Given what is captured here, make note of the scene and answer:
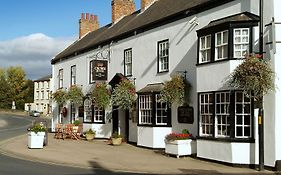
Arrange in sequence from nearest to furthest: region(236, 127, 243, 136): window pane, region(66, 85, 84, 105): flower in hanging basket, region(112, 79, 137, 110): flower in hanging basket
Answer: region(236, 127, 243, 136): window pane < region(112, 79, 137, 110): flower in hanging basket < region(66, 85, 84, 105): flower in hanging basket

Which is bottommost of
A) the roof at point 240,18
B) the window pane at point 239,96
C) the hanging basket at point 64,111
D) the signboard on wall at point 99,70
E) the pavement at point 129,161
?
the pavement at point 129,161

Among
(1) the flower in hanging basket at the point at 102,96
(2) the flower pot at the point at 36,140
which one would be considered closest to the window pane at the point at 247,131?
(2) the flower pot at the point at 36,140

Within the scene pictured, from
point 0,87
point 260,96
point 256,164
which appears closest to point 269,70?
point 260,96

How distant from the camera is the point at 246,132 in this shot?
1396cm

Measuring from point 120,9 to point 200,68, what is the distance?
55.4 ft

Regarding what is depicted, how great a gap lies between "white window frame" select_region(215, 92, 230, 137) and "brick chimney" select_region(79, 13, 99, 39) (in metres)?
25.7

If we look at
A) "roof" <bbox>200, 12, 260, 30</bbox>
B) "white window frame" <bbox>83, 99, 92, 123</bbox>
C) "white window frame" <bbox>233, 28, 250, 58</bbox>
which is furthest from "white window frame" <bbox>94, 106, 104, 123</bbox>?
"white window frame" <bbox>233, 28, 250, 58</bbox>

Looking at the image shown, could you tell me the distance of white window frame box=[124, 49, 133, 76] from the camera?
2313 cm

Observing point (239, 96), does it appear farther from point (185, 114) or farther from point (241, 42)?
point (185, 114)

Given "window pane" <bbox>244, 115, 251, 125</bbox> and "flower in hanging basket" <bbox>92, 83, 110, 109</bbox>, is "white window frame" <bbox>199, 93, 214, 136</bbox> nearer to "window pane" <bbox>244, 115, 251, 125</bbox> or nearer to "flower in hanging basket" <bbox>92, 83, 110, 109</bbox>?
"window pane" <bbox>244, 115, 251, 125</bbox>

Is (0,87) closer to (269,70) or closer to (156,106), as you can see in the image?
(156,106)

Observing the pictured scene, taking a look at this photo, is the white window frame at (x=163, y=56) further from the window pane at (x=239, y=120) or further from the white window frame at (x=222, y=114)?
the window pane at (x=239, y=120)

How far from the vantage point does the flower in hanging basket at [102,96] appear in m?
24.1

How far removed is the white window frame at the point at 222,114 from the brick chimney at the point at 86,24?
25.7 meters
